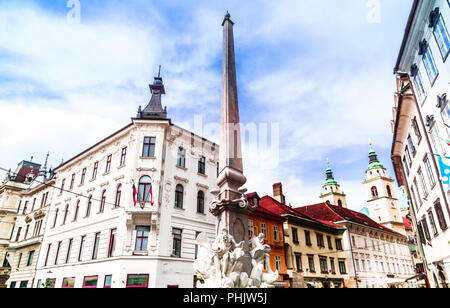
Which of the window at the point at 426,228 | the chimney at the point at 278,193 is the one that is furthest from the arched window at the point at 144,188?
the window at the point at 426,228

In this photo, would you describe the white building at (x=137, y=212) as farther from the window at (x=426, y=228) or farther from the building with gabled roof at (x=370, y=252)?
the building with gabled roof at (x=370, y=252)

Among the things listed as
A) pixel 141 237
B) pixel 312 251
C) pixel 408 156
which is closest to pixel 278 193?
pixel 312 251

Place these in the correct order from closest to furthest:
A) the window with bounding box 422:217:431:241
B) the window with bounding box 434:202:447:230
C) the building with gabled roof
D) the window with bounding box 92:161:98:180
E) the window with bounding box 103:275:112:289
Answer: the window with bounding box 434:202:447:230 → the window with bounding box 103:275:112:289 → the window with bounding box 422:217:431:241 → the window with bounding box 92:161:98:180 → the building with gabled roof

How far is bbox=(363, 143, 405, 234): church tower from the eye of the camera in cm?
5384

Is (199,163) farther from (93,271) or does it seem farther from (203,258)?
(203,258)

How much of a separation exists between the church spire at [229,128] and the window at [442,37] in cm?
846

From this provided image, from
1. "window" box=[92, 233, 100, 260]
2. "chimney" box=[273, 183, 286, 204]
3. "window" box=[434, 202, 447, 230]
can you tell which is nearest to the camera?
"window" box=[434, 202, 447, 230]

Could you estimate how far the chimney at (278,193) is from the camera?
32.0 m

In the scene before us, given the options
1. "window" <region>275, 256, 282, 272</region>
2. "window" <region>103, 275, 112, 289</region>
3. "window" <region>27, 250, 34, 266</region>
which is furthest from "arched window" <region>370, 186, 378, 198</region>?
"window" <region>27, 250, 34, 266</region>

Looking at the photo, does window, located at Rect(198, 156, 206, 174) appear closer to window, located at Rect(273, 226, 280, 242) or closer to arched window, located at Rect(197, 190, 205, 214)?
arched window, located at Rect(197, 190, 205, 214)

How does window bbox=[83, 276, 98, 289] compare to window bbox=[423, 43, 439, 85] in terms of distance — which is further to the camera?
window bbox=[83, 276, 98, 289]

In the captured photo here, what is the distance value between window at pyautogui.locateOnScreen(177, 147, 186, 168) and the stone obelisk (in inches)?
467

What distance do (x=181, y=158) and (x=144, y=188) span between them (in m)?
3.57
